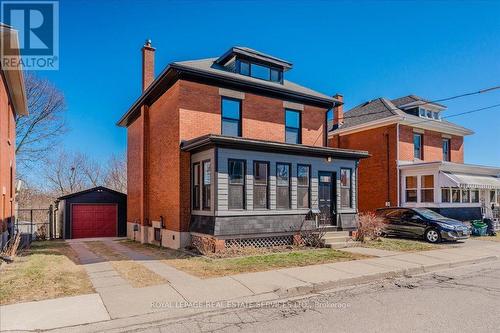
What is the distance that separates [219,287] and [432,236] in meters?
12.5

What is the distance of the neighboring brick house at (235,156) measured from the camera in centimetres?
1309

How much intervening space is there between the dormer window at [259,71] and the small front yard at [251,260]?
8.51 metres

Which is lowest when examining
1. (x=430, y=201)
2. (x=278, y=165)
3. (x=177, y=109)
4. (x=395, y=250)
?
(x=395, y=250)

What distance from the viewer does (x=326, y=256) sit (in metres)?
12.0

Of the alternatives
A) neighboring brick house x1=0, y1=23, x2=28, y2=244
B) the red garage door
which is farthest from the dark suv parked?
neighboring brick house x1=0, y1=23, x2=28, y2=244

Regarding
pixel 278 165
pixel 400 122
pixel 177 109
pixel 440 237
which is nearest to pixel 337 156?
pixel 278 165

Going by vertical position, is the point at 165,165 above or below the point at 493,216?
above

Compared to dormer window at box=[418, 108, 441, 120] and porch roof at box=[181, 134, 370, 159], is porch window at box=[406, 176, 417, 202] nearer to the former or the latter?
dormer window at box=[418, 108, 441, 120]

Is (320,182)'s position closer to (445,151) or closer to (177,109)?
(177,109)

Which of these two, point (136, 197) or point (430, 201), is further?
point (430, 201)

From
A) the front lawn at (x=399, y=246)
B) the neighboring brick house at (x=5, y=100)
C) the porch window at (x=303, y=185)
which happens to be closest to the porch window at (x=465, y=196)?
the front lawn at (x=399, y=246)

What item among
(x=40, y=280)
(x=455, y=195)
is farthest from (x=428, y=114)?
(x=40, y=280)

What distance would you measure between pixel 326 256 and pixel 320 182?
439 cm

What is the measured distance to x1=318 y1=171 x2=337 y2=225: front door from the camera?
15.5m
